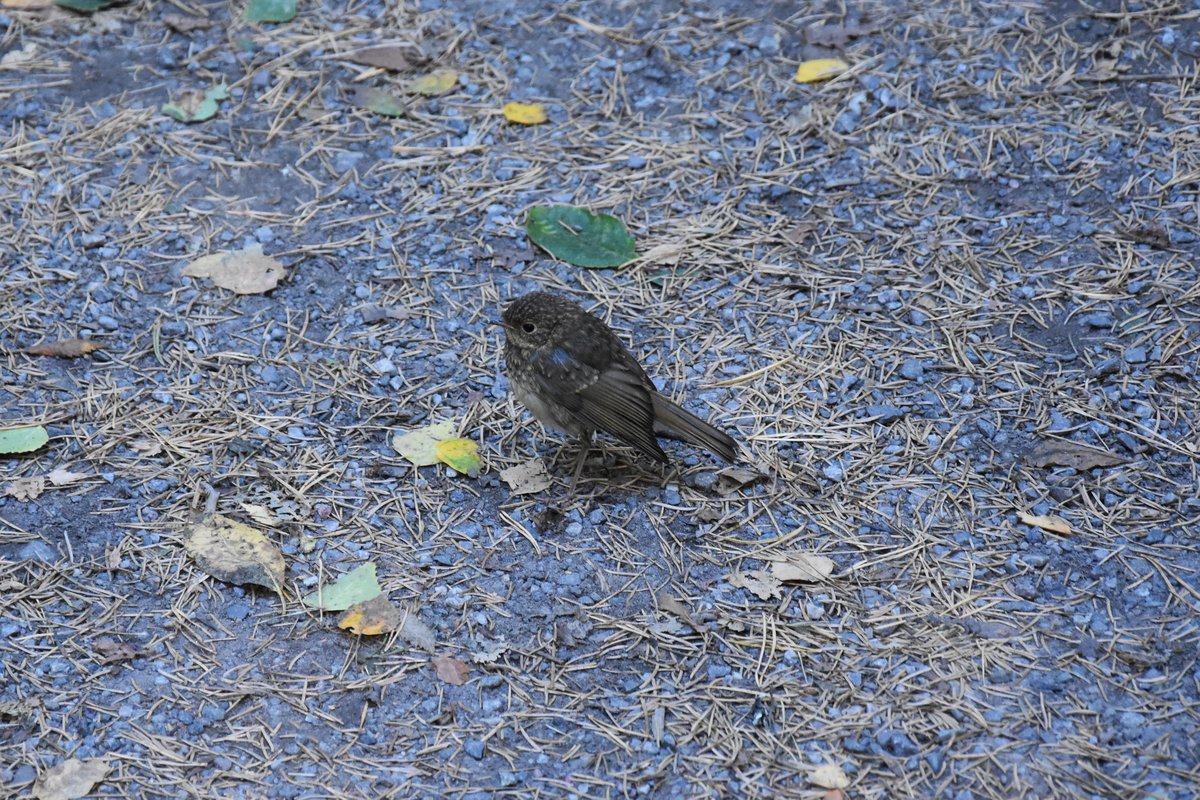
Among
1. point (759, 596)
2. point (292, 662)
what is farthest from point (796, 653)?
point (292, 662)

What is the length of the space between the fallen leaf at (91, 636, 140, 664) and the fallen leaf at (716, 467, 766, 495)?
222cm

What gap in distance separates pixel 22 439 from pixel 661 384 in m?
2.60

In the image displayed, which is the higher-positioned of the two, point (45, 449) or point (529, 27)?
point (529, 27)

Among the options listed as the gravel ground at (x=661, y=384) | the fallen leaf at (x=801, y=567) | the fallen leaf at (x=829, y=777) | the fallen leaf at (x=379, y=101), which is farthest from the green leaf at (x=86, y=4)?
A: the fallen leaf at (x=829, y=777)

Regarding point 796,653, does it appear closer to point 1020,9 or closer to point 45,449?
point 45,449

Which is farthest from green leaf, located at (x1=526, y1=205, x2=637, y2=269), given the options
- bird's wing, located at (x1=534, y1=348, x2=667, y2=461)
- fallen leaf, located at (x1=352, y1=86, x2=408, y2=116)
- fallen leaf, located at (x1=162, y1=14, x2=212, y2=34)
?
fallen leaf, located at (x1=162, y1=14, x2=212, y2=34)

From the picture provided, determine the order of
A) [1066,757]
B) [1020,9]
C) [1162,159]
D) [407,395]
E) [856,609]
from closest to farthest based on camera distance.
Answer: [1066,757], [856,609], [407,395], [1162,159], [1020,9]

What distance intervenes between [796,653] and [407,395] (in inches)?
79.9

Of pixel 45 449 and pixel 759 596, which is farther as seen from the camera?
pixel 45 449

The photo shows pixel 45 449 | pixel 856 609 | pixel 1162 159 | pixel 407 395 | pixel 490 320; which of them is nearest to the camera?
pixel 856 609

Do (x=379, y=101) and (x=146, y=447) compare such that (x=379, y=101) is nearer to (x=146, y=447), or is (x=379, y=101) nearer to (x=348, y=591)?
(x=146, y=447)

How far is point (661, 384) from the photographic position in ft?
16.5

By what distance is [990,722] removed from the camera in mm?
3664

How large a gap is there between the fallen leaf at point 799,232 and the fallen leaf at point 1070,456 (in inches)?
61.9
